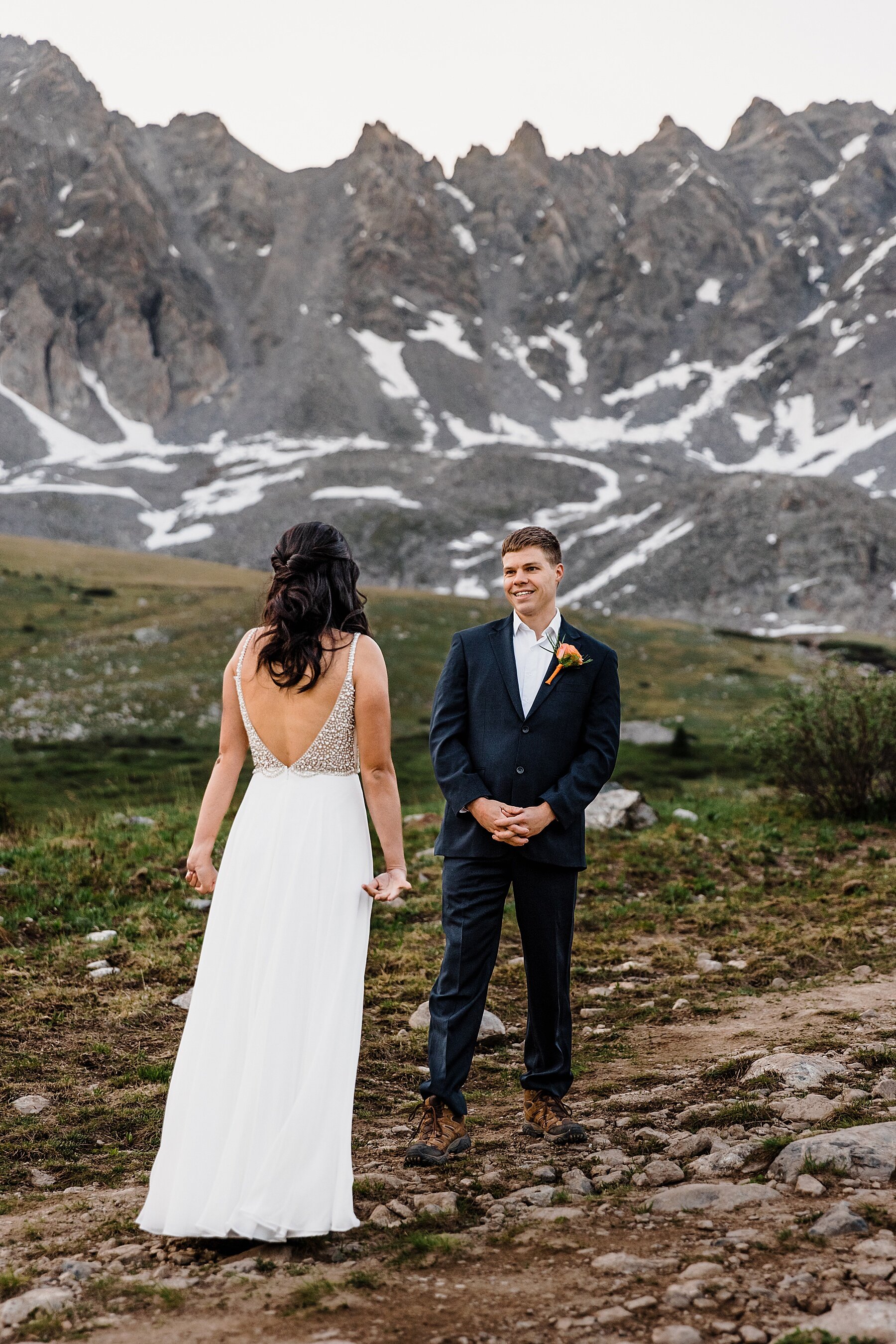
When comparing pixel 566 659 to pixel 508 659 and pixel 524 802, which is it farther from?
pixel 524 802

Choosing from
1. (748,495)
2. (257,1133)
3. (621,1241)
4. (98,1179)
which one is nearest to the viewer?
(621,1241)

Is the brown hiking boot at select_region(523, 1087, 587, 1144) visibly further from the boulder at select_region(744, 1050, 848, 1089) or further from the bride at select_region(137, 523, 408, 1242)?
the bride at select_region(137, 523, 408, 1242)

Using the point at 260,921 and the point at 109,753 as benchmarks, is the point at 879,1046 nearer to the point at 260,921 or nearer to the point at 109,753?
the point at 260,921

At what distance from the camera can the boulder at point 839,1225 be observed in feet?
12.5

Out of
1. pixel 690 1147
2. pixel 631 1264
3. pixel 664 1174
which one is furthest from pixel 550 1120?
pixel 631 1264

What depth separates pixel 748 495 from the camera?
132m

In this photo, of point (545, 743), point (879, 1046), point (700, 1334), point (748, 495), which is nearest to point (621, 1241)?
point (700, 1334)

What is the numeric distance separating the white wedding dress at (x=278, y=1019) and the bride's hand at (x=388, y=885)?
0.22 ft

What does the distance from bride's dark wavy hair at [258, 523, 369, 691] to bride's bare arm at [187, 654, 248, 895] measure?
281mm

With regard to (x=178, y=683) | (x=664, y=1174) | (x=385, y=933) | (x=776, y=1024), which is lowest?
(x=385, y=933)

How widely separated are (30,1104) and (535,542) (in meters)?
4.14

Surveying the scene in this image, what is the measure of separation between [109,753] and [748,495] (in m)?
118

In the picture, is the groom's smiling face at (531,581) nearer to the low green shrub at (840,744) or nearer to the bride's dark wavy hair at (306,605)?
the bride's dark wavy hair at (306,605)

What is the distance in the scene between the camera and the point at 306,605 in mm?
4781
